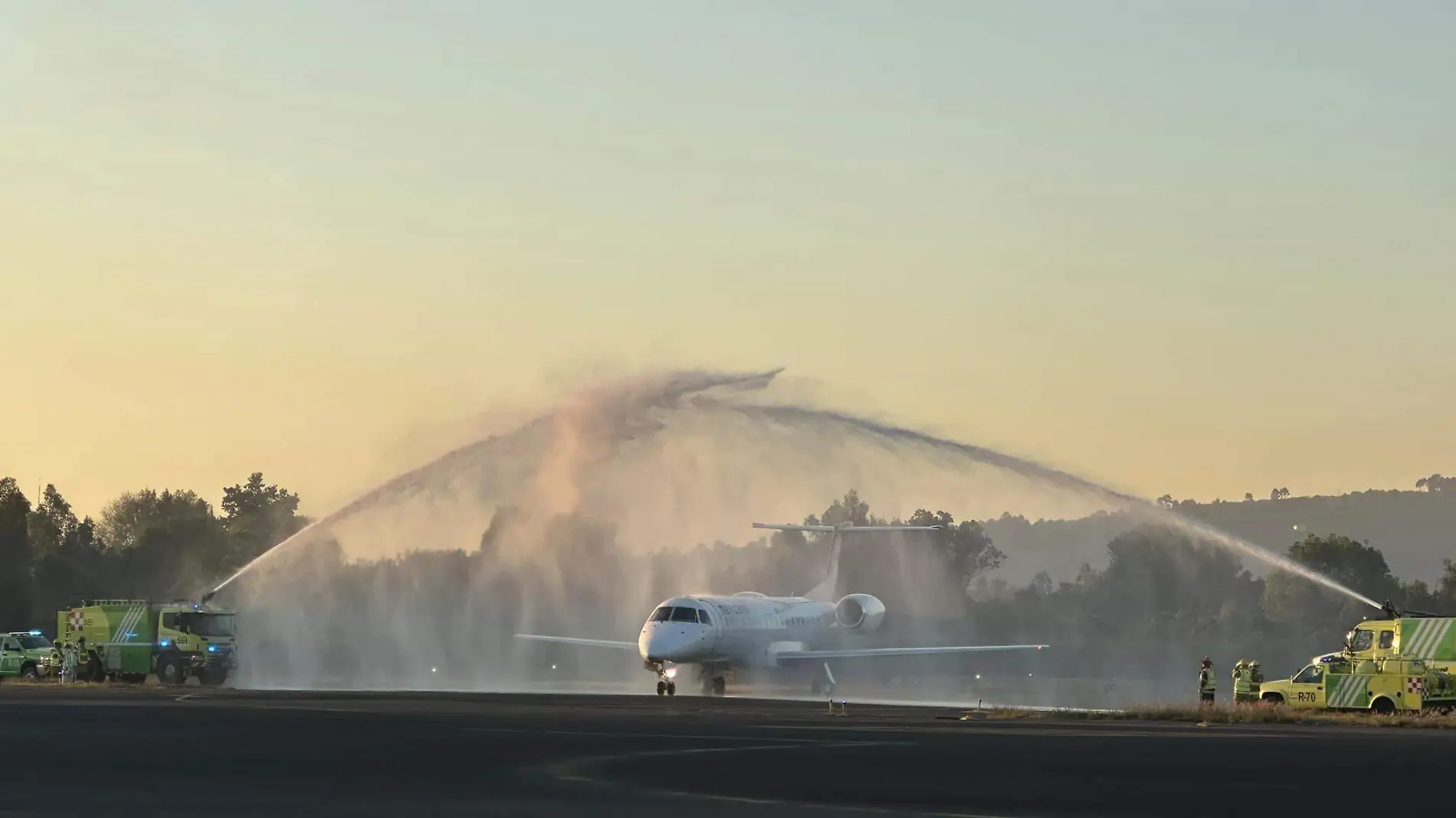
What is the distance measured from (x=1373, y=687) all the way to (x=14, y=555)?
11433 cm

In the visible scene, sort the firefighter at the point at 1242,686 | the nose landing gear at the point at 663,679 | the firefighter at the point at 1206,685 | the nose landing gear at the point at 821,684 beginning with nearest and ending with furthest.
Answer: the firefighter at the point at 1206,685, the firefighter at the point at 1242,686, the nose landing gear at the point at 663,679, the nose landing gear at the point at 821,684

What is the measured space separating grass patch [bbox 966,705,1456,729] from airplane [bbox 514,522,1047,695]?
19.2 meters

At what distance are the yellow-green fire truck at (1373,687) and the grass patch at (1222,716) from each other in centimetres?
37

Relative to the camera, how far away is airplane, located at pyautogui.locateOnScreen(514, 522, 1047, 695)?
72.9 meters

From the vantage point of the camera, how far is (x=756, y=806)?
2517cm

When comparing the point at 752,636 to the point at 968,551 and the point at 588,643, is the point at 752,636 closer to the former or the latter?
the point at 588,643

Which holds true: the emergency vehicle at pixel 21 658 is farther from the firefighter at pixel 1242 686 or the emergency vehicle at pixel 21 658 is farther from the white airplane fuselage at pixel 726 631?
the firefighter at pixel 1242 686

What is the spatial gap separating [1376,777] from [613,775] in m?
12.0

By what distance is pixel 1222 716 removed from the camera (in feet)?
167

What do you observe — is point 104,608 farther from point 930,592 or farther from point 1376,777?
point 930,592

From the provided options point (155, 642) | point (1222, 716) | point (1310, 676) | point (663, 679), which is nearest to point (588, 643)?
point (663, 679)

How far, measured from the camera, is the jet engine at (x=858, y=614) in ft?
281

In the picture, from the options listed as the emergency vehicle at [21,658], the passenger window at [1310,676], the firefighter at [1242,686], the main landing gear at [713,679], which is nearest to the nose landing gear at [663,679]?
the main landing gear at [713,679]

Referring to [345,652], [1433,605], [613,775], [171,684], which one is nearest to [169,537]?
[345,652]
